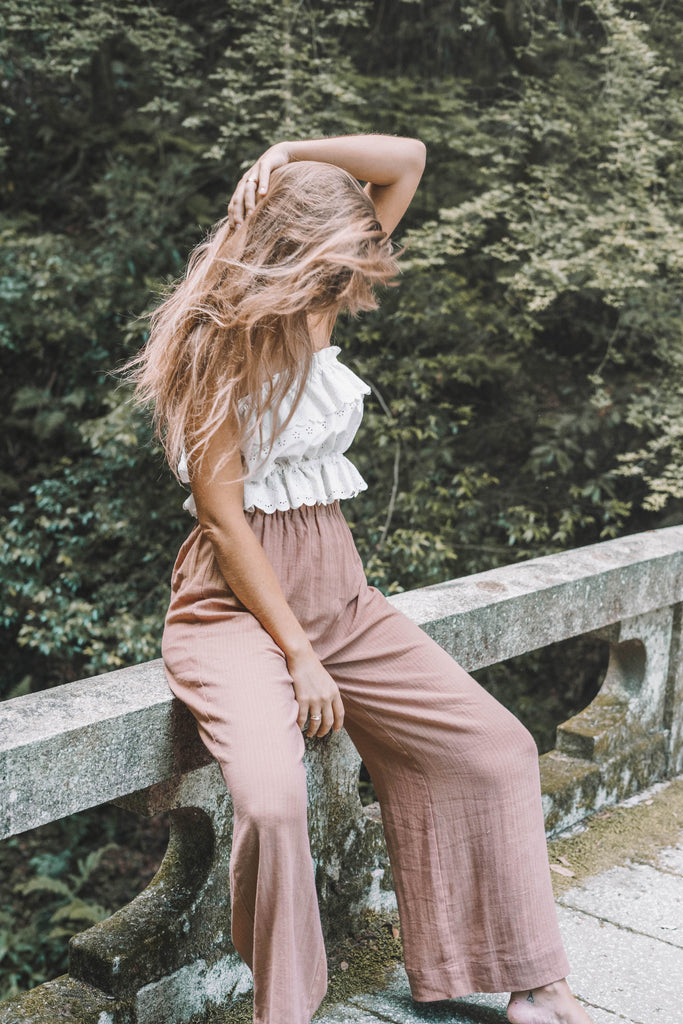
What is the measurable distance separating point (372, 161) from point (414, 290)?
330cm

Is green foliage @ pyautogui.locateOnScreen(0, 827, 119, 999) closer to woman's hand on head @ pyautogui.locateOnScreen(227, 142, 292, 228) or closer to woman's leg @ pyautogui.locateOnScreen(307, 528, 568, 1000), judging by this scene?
woman's leg @ pyautogui.locateOnScreen(307, 528, 568, 1000)

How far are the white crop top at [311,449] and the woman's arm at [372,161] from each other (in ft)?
1.14

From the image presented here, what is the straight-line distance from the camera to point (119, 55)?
648cm

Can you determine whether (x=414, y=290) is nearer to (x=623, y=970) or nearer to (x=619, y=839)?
(x=619, y=839)

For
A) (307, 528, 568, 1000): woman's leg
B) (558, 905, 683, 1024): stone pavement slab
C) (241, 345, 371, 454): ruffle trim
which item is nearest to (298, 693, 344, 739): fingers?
(307, 528, 568, 1000): woman's leg

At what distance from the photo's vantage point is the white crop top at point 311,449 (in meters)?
1.79

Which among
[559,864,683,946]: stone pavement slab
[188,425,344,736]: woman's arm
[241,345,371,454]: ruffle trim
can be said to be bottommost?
[559,864,683,946]: stone pavement slab

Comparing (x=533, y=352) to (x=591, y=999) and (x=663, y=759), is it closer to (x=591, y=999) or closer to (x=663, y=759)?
(x=663, y=759)

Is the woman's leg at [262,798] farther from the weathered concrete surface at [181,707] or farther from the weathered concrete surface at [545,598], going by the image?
the weathered concrete surface at [545,598]

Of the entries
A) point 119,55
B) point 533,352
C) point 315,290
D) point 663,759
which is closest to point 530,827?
point 315,290

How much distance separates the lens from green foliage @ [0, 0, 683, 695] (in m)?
4.77

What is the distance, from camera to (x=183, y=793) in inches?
70.2

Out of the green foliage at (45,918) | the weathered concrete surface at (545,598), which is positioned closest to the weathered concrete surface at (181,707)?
the weathered concrete surface at (545,598)

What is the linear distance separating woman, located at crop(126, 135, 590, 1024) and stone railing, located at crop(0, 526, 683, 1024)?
0.48ft
